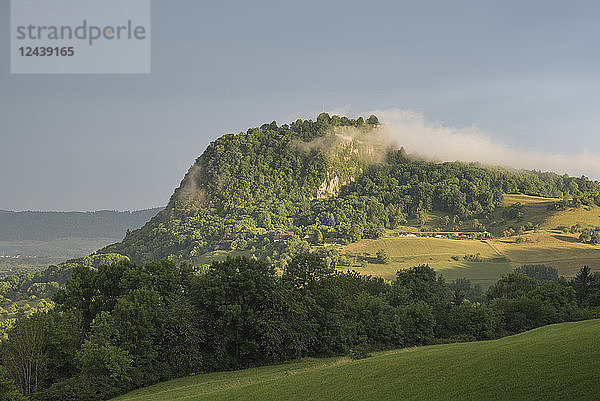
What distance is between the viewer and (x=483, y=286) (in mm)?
138125

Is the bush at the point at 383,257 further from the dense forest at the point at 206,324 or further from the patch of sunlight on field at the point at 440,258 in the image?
the dense forest at the point at 206,324

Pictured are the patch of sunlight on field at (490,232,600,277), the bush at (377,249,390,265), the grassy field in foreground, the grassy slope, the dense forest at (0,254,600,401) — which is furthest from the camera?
the bush at (377,249,390,265)

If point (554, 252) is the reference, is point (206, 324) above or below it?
above

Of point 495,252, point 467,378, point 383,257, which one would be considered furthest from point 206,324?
point 495,252

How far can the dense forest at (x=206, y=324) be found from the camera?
42.5 m

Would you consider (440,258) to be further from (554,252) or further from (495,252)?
(554,252)

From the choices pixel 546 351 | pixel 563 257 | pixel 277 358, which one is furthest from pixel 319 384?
pixel 563 257

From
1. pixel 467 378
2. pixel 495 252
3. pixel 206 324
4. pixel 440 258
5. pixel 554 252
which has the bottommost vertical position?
pixel 440 258

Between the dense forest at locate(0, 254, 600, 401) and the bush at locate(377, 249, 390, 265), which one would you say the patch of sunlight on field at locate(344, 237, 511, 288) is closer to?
the bush at locate(377, 249, 390, 265)

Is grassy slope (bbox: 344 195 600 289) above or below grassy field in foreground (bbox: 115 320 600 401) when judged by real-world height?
below

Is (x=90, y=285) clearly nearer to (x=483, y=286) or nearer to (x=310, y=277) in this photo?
(x=310, y=277)

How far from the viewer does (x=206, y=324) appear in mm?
51000

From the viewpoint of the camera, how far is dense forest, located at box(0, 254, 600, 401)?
42.5 m

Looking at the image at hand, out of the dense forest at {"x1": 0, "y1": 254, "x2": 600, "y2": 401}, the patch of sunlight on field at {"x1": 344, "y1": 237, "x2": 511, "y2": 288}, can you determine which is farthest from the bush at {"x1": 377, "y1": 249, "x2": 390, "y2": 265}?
the dense forest at {"x1": 0, "y1": 254, "x2": 600, "y2": 401}
